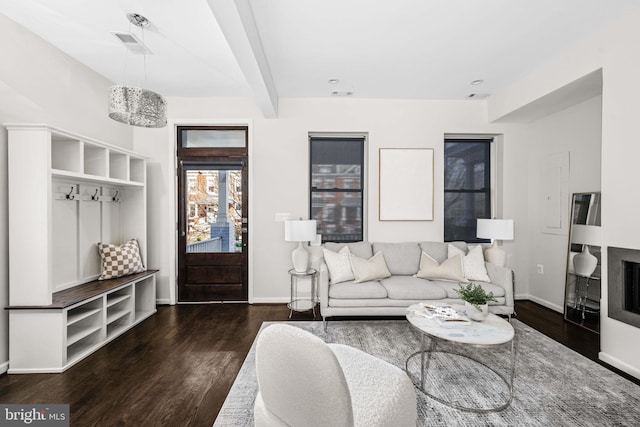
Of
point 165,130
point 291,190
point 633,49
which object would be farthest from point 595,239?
point 165,130

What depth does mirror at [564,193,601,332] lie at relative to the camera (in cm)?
309

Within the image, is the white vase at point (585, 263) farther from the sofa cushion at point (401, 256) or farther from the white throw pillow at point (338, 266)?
the white throw pillow at point (338, 266)

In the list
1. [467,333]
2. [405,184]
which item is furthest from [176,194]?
[467,333]

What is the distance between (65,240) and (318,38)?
121 inches

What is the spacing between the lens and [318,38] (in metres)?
2.58

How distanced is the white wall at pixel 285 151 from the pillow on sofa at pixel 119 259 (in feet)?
1.78

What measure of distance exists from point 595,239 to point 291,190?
3541 millimetres

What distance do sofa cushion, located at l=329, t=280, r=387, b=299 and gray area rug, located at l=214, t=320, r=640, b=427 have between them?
41cm

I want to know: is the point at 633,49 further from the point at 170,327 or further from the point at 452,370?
the point at 170,327

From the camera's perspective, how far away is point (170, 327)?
316 centimetres

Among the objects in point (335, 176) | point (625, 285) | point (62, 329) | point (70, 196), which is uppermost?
point (335, 176)

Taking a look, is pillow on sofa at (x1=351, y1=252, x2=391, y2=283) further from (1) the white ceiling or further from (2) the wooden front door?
(1) the white ceiling

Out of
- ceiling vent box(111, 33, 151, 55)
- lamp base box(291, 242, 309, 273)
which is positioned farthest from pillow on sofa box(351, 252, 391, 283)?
ceiling vent box(111, 33, 151, 55)

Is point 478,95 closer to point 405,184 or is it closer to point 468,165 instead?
point 468,165
